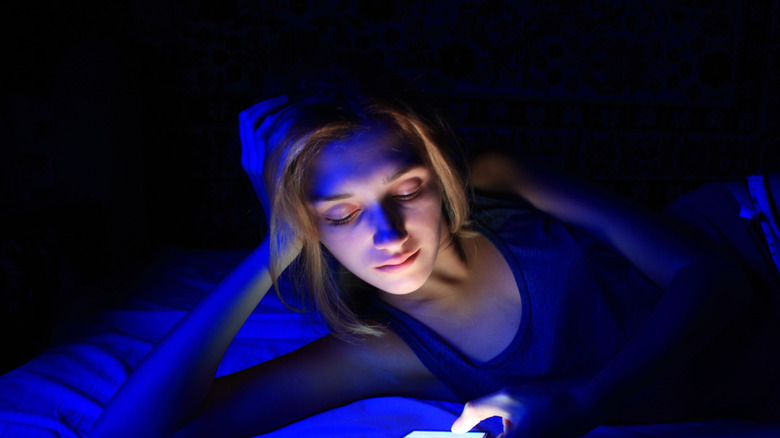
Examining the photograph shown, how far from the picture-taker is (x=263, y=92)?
2182 millimetres

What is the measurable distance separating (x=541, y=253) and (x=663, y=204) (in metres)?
1.95

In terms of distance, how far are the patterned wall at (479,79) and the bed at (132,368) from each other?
854mm

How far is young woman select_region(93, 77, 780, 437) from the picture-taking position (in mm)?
737

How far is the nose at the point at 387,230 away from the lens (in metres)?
0.72

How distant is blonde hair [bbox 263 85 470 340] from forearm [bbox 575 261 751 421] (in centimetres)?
36

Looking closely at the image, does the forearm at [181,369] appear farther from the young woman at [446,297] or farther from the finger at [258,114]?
the finger at [258,114]

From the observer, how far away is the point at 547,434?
23.5 inches

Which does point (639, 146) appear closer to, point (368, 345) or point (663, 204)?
point (663, 204)

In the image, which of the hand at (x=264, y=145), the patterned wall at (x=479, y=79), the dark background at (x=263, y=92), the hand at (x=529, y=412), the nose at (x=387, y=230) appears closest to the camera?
the hand at (x=529, y=412)

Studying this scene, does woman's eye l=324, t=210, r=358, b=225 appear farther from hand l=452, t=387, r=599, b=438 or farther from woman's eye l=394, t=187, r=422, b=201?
hand l=452, t=387, r=599, b=438

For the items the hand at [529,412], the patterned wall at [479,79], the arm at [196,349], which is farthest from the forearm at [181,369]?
the patterned wall at [479,79]

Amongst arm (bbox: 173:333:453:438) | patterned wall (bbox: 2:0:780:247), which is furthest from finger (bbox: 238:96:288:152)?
patterned wall (bbox: 2:0:780:247)

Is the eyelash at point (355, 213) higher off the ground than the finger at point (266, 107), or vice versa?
the finger at point (266, 107)

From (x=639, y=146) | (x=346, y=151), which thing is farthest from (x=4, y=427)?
(x=639, y=146)
